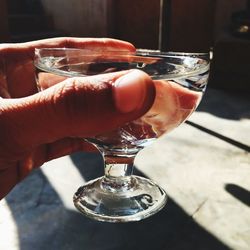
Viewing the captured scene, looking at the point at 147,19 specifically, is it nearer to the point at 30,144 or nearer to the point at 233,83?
the point at 233,83

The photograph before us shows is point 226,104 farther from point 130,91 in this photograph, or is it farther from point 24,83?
point 130,91

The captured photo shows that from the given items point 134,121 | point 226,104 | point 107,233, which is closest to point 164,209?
point 107,233

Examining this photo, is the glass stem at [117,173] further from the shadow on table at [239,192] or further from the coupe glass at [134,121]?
the shadow on table at [239,192]

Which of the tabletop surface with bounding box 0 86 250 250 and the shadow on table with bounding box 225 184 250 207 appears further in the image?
the shadow on table with bounding box 225 184 250 207

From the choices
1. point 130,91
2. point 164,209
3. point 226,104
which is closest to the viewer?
point 130,91

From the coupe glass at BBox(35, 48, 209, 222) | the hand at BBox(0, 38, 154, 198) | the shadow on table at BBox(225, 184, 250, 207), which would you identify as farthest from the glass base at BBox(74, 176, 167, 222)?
the shadow on table at BBox(225, 184, 250, 207)

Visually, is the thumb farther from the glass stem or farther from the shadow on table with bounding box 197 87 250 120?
the shadow on table with bounding box 197 87 250 120

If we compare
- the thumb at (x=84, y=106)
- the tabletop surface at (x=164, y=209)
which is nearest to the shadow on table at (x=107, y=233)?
the tabletop surface at (x=164, y=209)

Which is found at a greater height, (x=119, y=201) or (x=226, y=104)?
(x=119, y=201)
